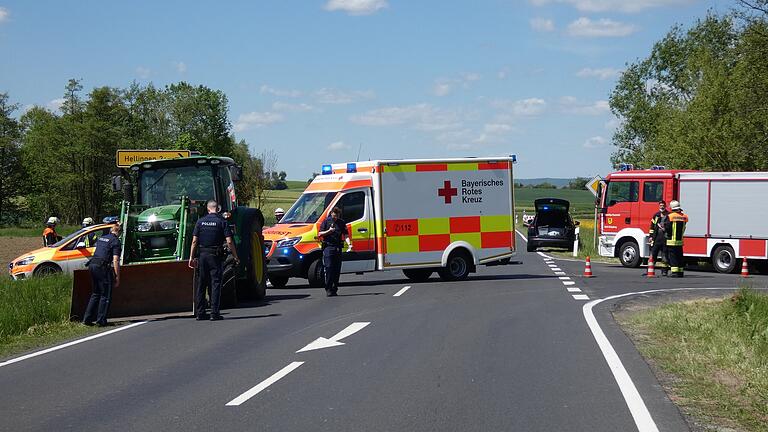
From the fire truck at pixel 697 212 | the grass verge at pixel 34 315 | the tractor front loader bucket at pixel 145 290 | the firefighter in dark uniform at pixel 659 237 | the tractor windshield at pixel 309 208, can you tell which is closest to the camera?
the grass verge at pixel 34 315

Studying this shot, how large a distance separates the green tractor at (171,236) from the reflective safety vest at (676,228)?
37.8 ft

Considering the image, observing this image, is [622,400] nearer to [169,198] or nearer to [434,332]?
[434,332]

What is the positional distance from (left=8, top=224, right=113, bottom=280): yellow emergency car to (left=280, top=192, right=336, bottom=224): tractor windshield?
4.87 metres

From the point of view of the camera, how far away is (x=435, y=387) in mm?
8766

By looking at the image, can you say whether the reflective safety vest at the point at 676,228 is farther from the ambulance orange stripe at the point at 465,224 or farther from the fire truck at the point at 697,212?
the ambulance orange stripe at the point at 465,224

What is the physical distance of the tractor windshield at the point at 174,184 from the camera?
1675 centimetres

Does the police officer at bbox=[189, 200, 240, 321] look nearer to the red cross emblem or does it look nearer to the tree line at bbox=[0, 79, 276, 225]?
the red cross emblem

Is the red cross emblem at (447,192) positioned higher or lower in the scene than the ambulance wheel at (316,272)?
higher

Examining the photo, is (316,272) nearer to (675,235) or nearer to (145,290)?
(145,290)

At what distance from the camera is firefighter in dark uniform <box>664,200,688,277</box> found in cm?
2434

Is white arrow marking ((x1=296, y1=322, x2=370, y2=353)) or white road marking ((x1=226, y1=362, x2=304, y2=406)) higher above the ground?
white road marking ((x1=226, y1=362, x2=304, y2=406))

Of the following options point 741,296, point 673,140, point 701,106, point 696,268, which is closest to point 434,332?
point 741,296

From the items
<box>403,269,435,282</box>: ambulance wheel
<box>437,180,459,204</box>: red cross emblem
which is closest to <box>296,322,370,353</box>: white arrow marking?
<box>437,180,459,204</box>: red cross emblem

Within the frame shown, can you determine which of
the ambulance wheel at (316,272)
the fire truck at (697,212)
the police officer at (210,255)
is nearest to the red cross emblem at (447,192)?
the ambulance wheel at (316,272)
